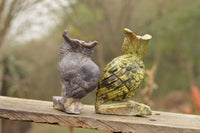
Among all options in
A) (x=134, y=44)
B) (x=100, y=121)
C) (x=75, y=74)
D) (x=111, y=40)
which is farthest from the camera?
(x=111, y=40)

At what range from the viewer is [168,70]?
5.00 metres

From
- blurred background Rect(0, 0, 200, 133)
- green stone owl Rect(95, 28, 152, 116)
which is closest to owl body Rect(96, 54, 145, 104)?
green stone owl Rect(95, 28, 152, 116)

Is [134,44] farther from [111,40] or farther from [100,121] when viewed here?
[111,40]

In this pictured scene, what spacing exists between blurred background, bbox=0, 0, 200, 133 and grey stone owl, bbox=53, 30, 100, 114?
1.96 meters

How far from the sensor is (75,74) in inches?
57.1

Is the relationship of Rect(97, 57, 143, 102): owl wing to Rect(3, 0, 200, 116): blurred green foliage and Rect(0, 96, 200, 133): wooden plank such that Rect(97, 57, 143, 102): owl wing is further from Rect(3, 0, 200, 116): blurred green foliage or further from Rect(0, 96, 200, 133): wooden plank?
Rect(3, 0, 200, 116): blurred green foliage

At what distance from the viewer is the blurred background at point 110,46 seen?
370cm

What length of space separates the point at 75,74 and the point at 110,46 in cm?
305

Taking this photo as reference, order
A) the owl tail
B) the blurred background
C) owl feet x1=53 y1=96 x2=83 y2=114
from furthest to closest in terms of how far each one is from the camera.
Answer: the blurred background < the owl tail < owl feet x1=53 y1=96 x2=83 y2=114

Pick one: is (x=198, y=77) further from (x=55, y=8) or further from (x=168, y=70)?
(x=55, y=8)


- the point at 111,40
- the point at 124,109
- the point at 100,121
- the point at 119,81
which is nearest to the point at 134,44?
the point at 119,81

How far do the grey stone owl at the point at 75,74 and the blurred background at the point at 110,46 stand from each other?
6.43ft

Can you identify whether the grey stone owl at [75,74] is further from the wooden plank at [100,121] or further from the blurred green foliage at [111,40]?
the blurred green foliage at [111,40]

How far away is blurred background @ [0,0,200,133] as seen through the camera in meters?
3.70
